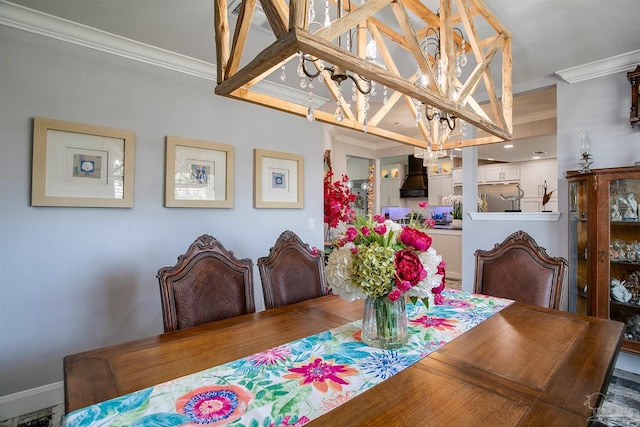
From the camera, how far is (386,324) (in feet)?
3.95

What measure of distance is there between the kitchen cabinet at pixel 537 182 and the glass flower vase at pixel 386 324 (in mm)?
5810

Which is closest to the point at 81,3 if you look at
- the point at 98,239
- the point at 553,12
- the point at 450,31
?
the point at 98,239

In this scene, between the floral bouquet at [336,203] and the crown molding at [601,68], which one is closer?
the crown molding at [601,68]

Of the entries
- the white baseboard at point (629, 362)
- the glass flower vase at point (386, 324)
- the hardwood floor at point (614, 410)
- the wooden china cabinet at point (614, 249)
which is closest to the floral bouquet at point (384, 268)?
the glass flower vase at point (386, 324)

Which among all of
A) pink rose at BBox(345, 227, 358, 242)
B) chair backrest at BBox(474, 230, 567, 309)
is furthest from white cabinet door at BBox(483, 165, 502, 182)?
pink rose at BBox(345, 227, 358, 242)

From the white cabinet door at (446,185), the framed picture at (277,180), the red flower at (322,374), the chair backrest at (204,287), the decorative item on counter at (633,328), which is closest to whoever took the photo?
the red flower at (322,374)

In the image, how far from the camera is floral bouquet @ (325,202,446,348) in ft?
3.73

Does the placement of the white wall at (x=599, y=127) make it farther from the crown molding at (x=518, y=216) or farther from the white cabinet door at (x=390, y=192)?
the white cabinet door at (x=390, y=192)

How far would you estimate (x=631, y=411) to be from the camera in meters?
1.99

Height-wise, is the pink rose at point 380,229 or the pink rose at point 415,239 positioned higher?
the pink rose at point 380,229

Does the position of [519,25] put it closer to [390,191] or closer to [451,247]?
[451,247]

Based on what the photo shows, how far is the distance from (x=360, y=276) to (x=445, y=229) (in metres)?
5.16

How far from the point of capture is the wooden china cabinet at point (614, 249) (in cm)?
243

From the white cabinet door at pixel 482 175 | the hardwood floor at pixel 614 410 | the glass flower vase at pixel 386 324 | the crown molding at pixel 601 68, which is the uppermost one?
the crown molding at pixel 601 68
